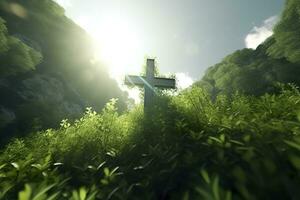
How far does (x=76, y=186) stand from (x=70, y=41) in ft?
161

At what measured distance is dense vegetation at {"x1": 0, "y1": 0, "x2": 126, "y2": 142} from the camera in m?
21.6

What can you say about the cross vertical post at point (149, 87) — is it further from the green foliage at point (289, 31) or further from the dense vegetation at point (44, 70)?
the green foliage at point (289, 31)

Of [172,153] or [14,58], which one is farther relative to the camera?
[14,58]

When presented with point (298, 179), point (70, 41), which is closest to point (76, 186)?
point (298, 179)

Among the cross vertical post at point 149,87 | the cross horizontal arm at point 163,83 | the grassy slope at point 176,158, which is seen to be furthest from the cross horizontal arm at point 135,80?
the grassy slope at point 176,158

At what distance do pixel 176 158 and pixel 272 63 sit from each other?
26889 mm

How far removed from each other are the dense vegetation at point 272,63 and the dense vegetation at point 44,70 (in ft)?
44.1

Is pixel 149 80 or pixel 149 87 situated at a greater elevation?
pixel 149 80

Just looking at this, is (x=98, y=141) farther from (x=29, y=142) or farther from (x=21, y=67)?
(x=21, y=67)

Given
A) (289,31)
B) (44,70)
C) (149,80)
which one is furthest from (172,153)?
(44,70)

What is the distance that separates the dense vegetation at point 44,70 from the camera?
70.9ft

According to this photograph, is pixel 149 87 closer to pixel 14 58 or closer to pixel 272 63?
pixel 14 58

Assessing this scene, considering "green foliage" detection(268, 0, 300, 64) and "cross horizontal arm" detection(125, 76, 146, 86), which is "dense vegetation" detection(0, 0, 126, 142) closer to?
"cross horizontal arm" detection(125, 76, 146, 86)

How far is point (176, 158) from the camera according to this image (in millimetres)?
2135
